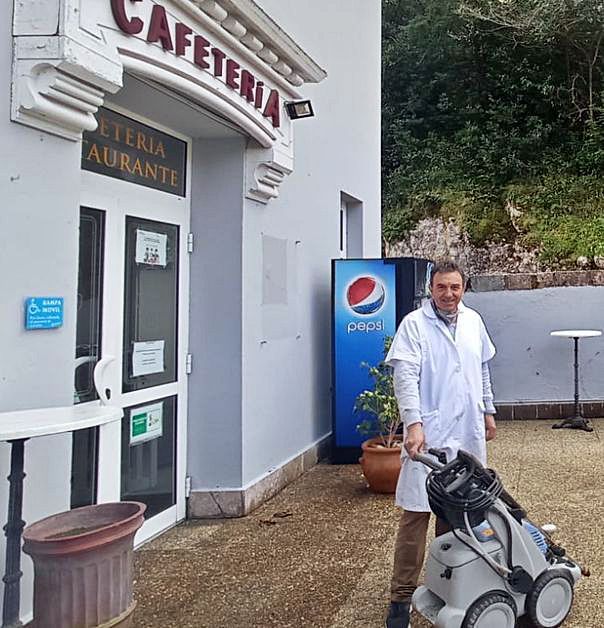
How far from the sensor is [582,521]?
14.9ft

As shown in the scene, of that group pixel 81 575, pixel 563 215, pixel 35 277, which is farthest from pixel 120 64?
pixel 563 215

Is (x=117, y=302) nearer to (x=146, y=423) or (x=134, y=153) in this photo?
(x=146, y=423)

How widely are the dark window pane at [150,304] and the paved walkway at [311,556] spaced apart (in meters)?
1.08

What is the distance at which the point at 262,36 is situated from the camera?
14.7 feet

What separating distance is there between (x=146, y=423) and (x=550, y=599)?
Answer: 99.8 inches

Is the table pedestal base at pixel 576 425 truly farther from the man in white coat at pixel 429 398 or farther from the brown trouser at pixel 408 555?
the brown trouser at pixel 408 555

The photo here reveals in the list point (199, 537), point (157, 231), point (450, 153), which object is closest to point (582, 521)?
point (199, 537)

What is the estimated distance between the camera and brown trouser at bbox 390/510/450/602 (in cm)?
305

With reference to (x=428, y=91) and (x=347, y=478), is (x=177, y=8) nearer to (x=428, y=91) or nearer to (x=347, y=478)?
(x=347, y=478)

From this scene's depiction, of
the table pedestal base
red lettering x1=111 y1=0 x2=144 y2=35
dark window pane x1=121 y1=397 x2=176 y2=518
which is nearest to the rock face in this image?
the table pedestal base

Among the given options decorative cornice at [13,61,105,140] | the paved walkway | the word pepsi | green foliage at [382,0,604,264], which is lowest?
the paved walkway

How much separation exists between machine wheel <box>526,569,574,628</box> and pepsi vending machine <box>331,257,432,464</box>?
10.8 ft

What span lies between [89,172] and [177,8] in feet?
3.31

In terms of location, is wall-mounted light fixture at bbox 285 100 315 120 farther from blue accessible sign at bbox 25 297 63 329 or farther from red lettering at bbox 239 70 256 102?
blue accessible sign at bbox 25 297 63 329
